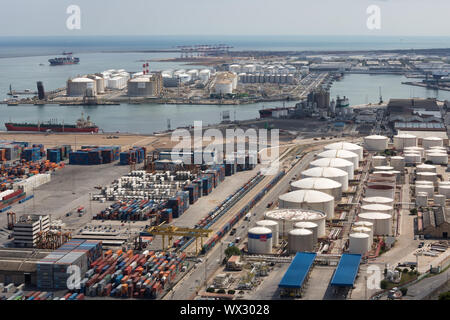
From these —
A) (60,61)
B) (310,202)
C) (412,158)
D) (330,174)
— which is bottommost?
(310,202)

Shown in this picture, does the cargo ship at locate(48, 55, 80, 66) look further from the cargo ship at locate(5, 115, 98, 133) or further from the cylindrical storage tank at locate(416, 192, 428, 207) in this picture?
the cylindrical storage tank at locate(416, 192, 428, 207)

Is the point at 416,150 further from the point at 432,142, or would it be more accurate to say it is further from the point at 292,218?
the point at 292,218

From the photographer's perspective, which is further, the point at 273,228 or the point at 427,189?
the point at 427,189

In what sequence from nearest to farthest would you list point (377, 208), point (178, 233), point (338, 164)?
1. point (178, 233)
2. point (377, 208)
3. point (338, 164)

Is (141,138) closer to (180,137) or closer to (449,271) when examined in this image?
(180,137)

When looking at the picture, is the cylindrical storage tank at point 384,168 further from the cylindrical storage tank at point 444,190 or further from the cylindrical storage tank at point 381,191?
the cylindrical storage tank at point 381,191

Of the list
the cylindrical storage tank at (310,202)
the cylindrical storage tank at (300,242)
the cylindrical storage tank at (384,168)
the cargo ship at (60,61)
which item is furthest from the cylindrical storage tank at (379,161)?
the cargo ship at (60,61)

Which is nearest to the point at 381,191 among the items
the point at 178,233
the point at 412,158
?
the point at 412,158
